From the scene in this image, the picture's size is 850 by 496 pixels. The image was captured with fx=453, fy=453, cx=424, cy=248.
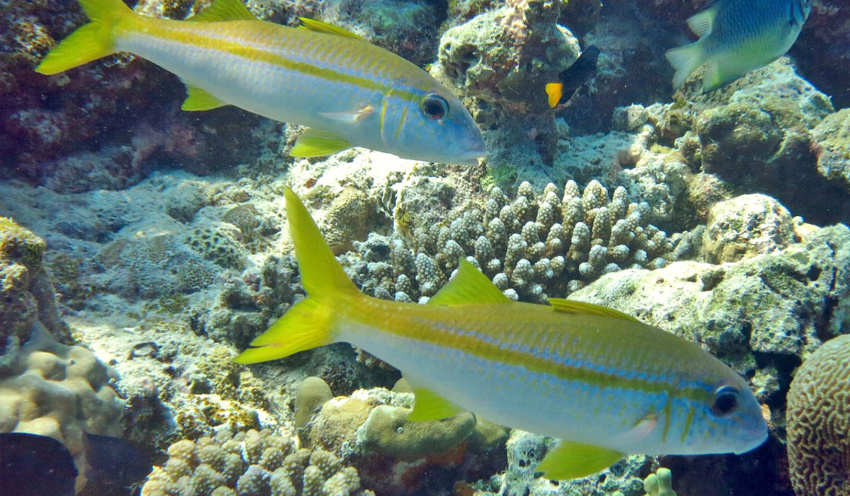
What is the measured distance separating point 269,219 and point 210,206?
94cm

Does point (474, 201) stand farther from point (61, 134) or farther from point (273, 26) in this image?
point (61, 134)

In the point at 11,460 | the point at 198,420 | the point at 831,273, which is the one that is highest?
the point at 831,273

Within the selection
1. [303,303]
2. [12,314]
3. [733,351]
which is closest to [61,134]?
[12,314]

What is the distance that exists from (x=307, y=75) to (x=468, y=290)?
160 cm

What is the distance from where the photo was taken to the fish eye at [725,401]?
174 cm

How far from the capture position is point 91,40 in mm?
2953

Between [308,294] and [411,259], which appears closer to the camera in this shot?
[308,294]

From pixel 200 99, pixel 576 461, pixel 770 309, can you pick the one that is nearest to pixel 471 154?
pixel 576 461

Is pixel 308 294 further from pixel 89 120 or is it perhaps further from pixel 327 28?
pixel 89 120

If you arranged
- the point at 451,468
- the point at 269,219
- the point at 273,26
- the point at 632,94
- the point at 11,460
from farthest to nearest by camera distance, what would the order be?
the point at 632,94 → the point at 269,219 → the point at 451,468 → the point at 273,26 → the point at 11,460

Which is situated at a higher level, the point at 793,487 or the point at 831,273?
the point at 831,273

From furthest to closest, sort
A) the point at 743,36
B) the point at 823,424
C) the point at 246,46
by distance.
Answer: the point at 743,36 → the point at 246,46 → the point at 823,424

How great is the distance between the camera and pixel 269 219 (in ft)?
19.0

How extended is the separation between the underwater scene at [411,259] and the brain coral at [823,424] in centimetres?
1
